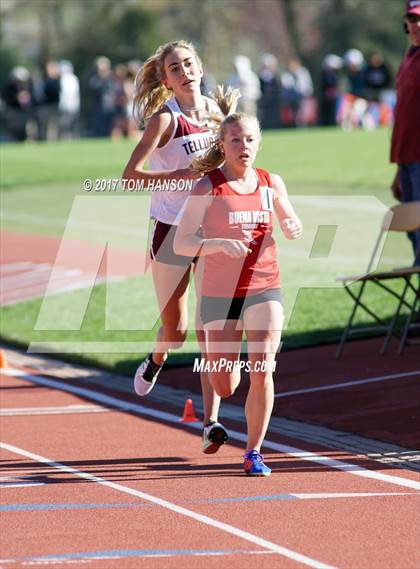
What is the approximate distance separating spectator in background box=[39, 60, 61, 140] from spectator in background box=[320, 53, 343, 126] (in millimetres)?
9229

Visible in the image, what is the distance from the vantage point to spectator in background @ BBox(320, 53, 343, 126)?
47.7 metres

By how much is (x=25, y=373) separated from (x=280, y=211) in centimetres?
513

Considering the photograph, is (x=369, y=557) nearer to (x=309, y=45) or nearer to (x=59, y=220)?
(x=59, y=220)

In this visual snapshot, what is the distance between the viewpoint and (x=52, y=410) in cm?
1079

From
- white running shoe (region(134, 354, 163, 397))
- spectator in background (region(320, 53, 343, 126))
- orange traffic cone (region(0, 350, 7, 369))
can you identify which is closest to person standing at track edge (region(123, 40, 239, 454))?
white running shoe (region(134, 354, 163, 397))

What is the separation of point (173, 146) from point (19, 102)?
37303 mm

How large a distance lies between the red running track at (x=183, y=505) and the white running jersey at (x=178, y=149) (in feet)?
5.27

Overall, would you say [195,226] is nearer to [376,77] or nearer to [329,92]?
[376,77]

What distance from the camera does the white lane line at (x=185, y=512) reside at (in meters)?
6.58

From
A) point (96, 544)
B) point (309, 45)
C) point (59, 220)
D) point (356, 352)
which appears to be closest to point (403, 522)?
point (96, 544)

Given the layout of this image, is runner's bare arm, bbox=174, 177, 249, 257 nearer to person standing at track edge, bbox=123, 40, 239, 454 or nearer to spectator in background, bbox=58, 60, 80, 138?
person standing at track edge, bbox=123, 40, 239, 454

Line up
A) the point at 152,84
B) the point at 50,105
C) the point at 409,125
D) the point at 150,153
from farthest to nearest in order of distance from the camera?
the point at 50,105 → the point at 409,125 → the point at 152,84 → the point at 150,153

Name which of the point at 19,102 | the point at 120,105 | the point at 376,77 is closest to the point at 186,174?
the point at 120,105

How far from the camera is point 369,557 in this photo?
655 cm
